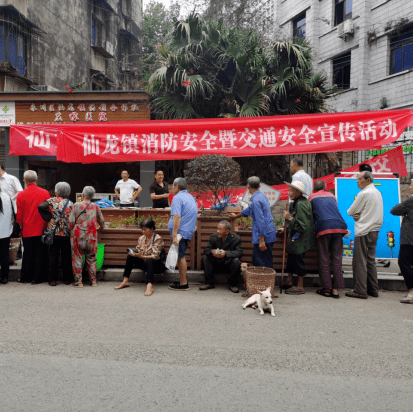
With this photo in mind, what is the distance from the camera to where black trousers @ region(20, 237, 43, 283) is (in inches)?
253

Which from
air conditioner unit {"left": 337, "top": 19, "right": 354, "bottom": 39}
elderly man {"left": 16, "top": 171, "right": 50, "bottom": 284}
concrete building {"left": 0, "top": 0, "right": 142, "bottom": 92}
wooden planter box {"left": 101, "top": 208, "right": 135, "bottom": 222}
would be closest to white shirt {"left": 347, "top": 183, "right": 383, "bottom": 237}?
wooden planter box {"left": 101, "top": 208, "right": 135, "bottom": 222}

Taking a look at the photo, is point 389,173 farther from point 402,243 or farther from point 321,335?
point 321,335

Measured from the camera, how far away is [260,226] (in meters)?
5.83

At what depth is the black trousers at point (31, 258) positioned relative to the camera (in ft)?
21.1

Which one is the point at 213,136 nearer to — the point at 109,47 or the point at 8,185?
the point at 8,185

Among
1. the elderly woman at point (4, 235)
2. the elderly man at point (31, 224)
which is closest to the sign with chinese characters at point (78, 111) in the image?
the elderly man at point (31, 224)

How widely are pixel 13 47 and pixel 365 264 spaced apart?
15730 mm

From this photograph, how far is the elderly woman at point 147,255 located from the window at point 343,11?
1791 cm

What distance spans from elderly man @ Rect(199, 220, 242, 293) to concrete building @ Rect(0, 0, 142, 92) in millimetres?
11833

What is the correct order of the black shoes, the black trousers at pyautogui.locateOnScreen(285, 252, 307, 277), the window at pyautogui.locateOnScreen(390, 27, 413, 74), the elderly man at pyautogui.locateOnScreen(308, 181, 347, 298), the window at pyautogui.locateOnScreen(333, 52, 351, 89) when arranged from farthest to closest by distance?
the window at pyautogui.locateOnScreen(333, 52, 351, 89) < the window at pyautogui.locateOnScreen(390, 27, 413, 74) < the black shoes < the black trousers at pyautogui.locateOnScreen(285, 252, 307, 277) < the elderly man at pyautogui.locateOnScreen(308, 181, 347, 298)

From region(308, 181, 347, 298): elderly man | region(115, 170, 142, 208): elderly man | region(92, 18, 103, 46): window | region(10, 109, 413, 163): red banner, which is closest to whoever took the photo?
region(308, 181, 347, 298): elderly man

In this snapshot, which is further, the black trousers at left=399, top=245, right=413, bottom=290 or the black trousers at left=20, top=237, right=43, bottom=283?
the black trousers at left=20, top=237, right=43, bottom=283

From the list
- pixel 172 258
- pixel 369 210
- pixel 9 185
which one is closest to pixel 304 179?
pixel 369 210

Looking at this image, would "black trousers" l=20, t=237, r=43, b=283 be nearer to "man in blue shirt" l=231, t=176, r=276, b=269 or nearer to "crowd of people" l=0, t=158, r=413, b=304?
"crowd of people" l=0, t=158, r=413, b=304
